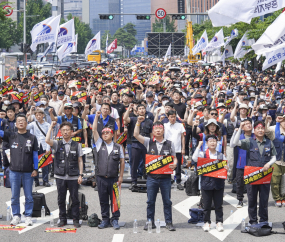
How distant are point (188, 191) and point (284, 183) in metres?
A: 2.11

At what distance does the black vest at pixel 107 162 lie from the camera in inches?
326

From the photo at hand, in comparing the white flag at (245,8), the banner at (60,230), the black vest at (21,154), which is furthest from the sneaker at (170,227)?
the white flag at (245,8)

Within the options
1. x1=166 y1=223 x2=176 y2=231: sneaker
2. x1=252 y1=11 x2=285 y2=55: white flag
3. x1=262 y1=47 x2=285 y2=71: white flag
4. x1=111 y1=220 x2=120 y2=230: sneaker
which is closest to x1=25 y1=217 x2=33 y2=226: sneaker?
x1=111 y1=220 x2=120 y2=230: sneaker

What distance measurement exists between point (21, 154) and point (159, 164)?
97.0 inches

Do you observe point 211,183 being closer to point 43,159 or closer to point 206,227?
point 206,227

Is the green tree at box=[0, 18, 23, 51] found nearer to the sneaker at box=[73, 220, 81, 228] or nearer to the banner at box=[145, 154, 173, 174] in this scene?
the sneaker at box=[73, 220, 81, 228]

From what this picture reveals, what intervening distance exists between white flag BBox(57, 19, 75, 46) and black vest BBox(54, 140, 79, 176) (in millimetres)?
19650

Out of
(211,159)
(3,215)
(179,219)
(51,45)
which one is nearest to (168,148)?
(211,159)

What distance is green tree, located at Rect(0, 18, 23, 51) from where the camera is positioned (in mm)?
78062

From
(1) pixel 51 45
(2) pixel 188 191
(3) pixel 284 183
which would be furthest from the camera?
(1) pixel 51 45

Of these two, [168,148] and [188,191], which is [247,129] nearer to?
[168,148]

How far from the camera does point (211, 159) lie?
27.4ft

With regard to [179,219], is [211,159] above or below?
above

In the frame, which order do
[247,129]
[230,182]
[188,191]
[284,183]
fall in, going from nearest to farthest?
[247,129] < [284,183] < [188,191] < [230,182]
